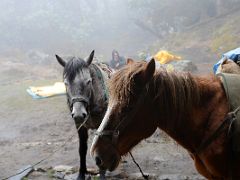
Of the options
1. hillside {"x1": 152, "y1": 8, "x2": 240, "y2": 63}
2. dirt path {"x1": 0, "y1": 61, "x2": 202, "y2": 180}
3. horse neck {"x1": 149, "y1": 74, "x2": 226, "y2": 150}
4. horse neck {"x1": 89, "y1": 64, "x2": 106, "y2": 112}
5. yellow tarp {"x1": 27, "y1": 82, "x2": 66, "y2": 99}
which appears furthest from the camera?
hillside {"x1": 152, "y1": 8, "x2": 240, "y2": 63}

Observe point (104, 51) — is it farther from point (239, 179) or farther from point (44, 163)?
point (239, 179)

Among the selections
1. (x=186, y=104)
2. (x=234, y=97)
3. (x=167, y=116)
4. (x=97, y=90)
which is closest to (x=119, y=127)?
(x=167, y=116)

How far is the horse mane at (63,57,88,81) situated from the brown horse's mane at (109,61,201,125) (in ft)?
6.89

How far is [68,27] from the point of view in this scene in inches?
803

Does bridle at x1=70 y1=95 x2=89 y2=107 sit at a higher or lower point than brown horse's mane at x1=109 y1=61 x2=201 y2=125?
lower

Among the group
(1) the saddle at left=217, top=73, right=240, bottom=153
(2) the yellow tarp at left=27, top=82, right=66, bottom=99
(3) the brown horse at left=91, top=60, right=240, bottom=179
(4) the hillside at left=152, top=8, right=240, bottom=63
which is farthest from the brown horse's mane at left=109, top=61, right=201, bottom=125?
(4) the hillside at left=152, top=8, right=240, bottom=63

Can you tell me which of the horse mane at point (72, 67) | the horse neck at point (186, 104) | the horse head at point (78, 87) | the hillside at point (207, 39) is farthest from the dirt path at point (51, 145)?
the hillside at point (207, 39)

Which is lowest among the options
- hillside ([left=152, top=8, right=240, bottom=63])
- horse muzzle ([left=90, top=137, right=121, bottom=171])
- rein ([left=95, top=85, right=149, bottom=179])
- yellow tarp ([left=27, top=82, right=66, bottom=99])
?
yellow tarp ([left=27, top=82, right=66, bottom=99])

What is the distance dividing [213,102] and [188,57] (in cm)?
1357

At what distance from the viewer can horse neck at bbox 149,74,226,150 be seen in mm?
2068

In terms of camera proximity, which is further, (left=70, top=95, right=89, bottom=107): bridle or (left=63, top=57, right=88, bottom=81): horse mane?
(left=63, top=57, right=88, bottom=81): horse mane

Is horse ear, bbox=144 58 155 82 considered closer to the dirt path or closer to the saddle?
the saddle

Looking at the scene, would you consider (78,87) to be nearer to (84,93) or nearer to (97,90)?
(84,93)

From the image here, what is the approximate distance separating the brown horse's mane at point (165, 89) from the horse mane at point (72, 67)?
6.89ft
